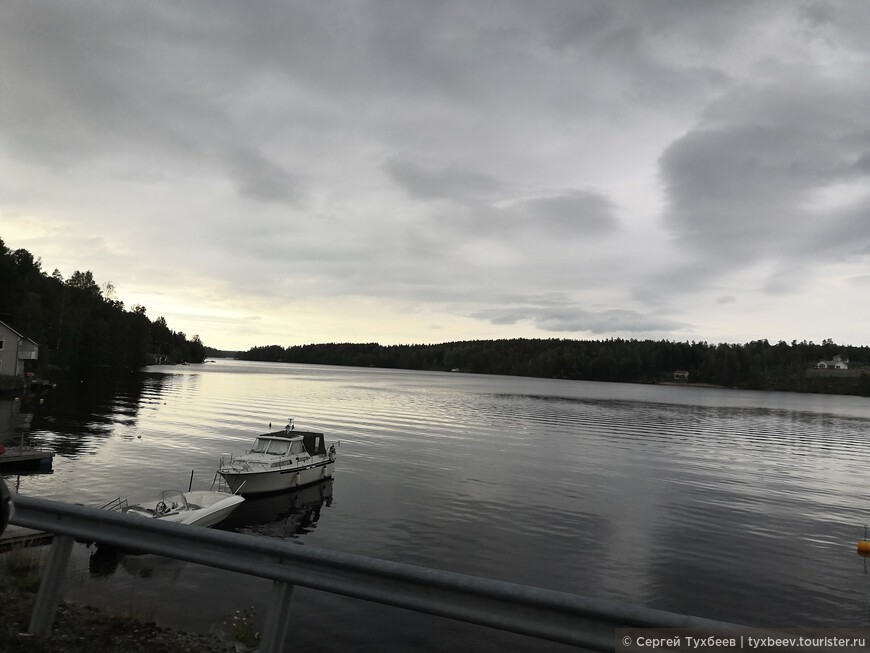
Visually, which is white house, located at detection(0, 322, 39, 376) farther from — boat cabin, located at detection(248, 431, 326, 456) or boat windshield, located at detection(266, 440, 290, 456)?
boat windshield, located at detection(266, 440, 290, 456)

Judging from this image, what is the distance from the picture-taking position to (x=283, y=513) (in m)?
29.1

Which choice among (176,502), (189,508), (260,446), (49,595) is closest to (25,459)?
(260,446)

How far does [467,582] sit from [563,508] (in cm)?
2839

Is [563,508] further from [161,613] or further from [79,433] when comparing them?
[79,433]

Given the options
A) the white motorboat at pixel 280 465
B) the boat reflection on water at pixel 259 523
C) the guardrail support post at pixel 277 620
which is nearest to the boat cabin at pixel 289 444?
the white motorboat at pixel 280 465

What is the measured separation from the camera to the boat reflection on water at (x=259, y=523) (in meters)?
18.4

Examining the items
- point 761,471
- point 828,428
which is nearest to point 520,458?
point 761,471

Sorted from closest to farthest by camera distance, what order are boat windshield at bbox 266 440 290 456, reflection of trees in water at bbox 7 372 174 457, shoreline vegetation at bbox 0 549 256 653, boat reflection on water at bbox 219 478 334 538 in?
shoreline vegetation at bbox 0 549 256 653, boat reflection on water at bbox 219 478 334 538, boat windshield at bbox 266 440 290 456, reflection of trees in water at bbox 7 372 174 457

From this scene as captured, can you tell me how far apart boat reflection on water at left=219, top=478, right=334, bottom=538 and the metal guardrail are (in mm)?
19924

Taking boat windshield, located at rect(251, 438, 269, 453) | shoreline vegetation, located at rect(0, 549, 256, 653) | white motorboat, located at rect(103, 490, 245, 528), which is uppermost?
shoreline vegetation, located at rect(0, 549, 256, 653)

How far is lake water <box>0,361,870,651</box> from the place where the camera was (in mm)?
16594

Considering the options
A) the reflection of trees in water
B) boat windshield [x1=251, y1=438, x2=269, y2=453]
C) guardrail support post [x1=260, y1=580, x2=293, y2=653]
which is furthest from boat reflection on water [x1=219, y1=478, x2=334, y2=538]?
guardrail support post [x1=260, y1=580, x2=293, y2=653]

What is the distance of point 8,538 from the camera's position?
1470 cm

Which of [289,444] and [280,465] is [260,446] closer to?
[289,444]
